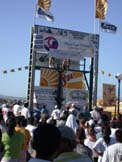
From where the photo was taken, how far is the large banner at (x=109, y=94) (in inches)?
1095

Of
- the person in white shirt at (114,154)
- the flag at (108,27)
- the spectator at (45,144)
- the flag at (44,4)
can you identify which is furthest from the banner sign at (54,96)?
the spectator at (45,144)

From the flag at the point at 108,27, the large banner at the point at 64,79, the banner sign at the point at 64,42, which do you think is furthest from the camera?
the flag at the point at 108,27

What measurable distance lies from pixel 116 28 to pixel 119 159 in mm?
22752

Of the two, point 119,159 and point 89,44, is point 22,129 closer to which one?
point 119,159

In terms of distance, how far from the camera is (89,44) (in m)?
26.4

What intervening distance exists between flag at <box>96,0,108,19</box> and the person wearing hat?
24.4 m

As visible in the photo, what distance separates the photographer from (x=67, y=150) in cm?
490

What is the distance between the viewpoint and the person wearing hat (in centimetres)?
466

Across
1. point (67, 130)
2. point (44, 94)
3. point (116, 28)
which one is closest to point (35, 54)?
point (44, 94)

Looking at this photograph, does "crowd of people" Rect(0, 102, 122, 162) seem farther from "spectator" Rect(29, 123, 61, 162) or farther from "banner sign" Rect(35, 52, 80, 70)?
"banner sign" Rect(35, 52, 80, 70)

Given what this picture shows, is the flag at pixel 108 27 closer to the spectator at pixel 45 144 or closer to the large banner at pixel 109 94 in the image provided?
the large banner at pixel 109 94

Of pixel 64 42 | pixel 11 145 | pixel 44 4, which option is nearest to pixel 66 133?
pixel 11 145

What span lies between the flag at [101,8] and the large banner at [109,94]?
4.19 metres

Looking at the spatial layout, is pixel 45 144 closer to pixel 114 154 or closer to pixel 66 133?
pixel 66 133
